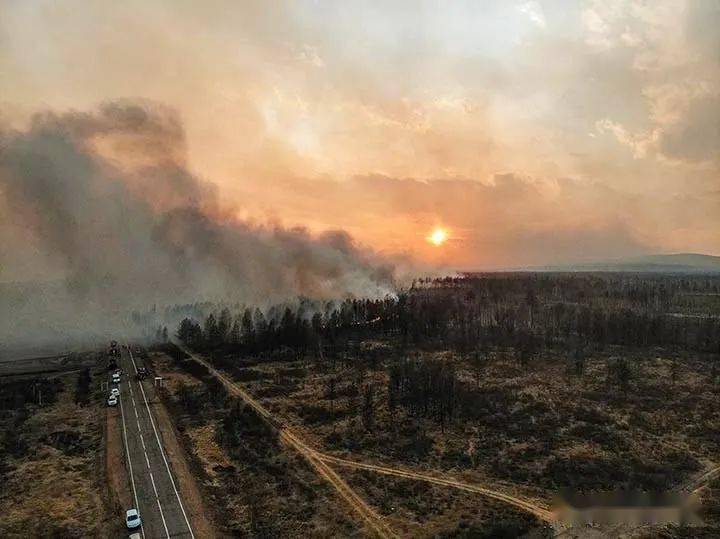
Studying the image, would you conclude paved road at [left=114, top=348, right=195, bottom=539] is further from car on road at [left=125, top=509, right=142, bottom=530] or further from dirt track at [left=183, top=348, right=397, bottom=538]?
dirt track at [left=183, top=348, right=397, bottom=538]

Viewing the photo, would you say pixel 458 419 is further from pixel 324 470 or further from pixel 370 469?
pixel 324 470

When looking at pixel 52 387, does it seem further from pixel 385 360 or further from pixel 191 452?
pixel 385 360

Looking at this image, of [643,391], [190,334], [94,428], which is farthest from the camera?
[190,334]

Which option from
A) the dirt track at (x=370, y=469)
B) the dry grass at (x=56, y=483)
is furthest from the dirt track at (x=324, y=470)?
the dry grass at (x=56, y=483)

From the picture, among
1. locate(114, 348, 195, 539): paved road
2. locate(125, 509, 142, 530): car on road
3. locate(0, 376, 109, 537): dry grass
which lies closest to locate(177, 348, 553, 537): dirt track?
locate(114, 348, 195, 539): paved road

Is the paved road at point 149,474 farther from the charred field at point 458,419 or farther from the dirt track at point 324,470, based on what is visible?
the dirt track at point 324,470

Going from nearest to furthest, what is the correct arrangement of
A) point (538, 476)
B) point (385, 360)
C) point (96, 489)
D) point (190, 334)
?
point (96, 489)
point (538, 476)
point (385, 360)
point (190, 334)

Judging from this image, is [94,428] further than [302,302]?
No

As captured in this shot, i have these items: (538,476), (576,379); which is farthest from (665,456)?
(576,379)
